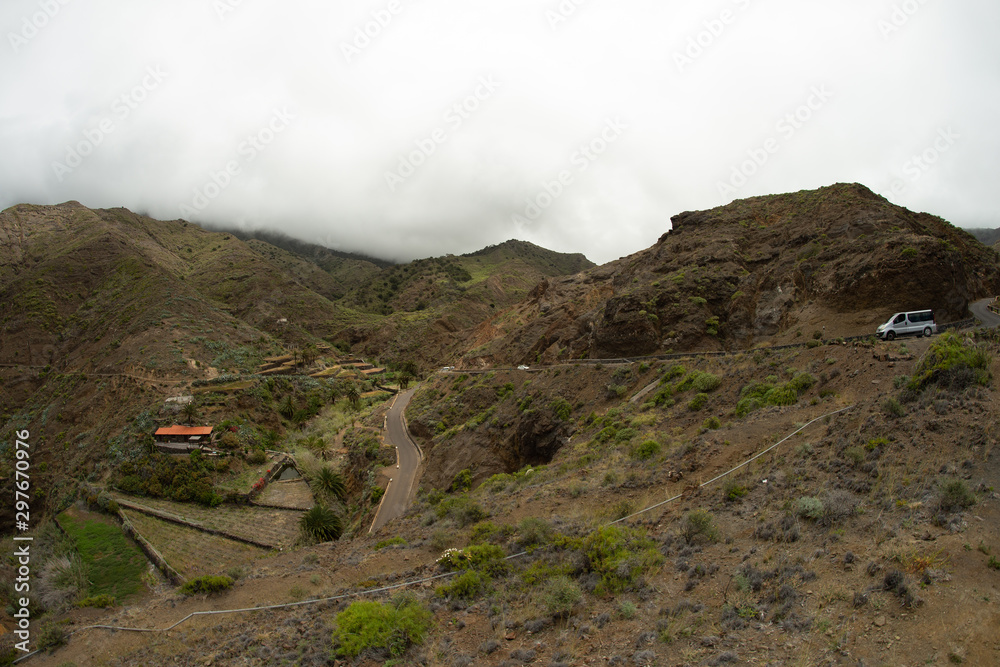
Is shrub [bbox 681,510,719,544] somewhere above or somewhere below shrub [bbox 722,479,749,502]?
below

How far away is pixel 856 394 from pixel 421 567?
1348cm

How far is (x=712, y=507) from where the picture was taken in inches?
404

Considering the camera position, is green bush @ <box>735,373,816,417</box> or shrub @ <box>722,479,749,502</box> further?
green bush @ <box>735,373,816,417</box>

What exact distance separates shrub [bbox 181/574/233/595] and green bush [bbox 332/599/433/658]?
639 centimetres

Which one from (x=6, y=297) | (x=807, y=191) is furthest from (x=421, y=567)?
(x=6, y=297)

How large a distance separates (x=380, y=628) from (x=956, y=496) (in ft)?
34.6

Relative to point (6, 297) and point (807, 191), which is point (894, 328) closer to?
point (807, 191)

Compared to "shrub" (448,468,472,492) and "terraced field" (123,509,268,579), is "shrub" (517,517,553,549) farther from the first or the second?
"terraced field" (123,509,268,579)

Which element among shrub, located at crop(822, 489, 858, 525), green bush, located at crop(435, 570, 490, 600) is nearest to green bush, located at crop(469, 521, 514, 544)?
green bush, located at crop(435, 570, 490, 600)

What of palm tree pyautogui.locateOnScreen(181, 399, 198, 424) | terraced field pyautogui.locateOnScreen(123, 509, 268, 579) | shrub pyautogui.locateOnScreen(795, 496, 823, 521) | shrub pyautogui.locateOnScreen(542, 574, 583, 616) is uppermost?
palm tree pyautogui.locateOnScreen(181, 399, 198, 424)

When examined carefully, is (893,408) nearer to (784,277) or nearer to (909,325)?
(909,325)

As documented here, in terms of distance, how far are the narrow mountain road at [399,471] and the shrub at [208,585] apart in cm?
959

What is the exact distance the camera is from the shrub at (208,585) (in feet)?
42.8

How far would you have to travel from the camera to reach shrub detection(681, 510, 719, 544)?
8984 millimetres
